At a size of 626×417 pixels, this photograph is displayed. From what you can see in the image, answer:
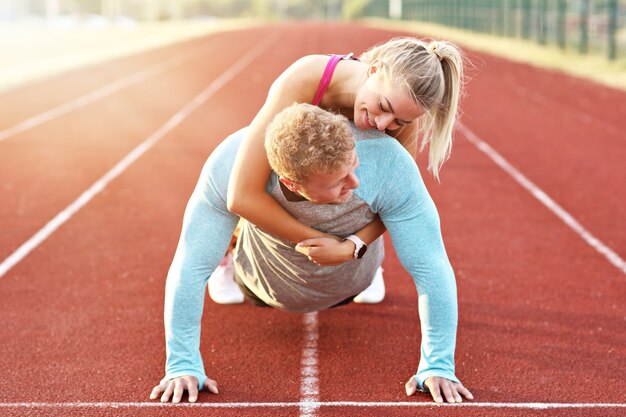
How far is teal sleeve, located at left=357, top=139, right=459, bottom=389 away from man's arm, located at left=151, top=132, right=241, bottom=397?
603 mm

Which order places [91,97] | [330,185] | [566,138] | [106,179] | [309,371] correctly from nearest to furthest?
1. [330,185]
2. [309,371]
3. [106,179]
4. [566,138]
5. [91,97]

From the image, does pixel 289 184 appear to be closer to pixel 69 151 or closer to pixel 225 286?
pixel 225 286

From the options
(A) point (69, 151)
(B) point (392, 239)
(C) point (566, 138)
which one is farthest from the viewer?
(C) point (566, 138)

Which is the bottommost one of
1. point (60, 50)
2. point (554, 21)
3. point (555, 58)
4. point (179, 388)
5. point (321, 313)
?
point (555, 58)

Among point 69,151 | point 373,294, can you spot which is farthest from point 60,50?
point 373,294

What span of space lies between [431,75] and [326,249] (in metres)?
0.80

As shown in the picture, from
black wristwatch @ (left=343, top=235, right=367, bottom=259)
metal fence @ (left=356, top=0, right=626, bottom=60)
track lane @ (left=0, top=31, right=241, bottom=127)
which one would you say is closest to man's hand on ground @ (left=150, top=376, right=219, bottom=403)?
black wristwatch @ (left=343, top=235, right=367, bottom=259)

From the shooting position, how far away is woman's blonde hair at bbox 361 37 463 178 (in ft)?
11.3

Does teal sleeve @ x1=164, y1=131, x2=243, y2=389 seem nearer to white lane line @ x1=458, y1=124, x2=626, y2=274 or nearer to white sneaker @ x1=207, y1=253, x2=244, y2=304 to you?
white sneaker @ x1=207, y1=253, x2=244, y2=304

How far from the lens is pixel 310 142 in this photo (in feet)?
10.4

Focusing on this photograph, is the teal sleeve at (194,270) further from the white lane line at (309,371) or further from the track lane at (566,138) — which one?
the track lane at (566,138)

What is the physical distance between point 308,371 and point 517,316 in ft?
4.41

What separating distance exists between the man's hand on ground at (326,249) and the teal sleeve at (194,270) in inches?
14.5

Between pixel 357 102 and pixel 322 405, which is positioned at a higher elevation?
pixel 357 102
